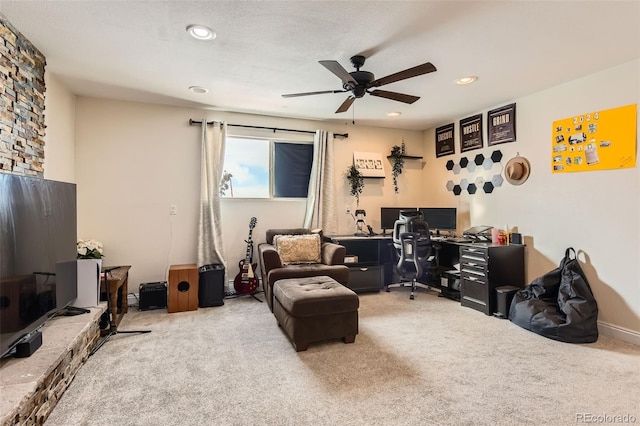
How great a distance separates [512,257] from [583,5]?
244 cm

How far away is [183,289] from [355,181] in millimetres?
2792

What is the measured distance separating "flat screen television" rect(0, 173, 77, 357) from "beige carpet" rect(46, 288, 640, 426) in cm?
56

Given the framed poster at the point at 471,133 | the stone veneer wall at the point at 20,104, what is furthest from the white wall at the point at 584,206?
the stone veneer wall at the point at 20,104

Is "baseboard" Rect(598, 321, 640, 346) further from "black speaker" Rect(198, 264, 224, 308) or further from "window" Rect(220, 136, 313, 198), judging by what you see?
"black speaker" Rect(198, 264, 224, 308)

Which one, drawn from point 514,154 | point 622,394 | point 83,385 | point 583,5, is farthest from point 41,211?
point 514,154

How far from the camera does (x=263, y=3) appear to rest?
1939mm

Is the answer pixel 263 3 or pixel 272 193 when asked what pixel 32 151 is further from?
pixel 272 193

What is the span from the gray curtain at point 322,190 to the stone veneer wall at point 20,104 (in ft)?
9.77

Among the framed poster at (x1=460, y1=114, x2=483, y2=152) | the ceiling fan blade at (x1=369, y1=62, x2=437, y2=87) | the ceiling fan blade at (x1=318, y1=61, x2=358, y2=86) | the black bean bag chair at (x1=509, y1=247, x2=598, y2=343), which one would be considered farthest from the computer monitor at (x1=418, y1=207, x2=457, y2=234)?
the ceiling fan blade at (x1=318, y1=61, x2=358, y2=86)

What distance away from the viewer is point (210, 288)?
12.1ft

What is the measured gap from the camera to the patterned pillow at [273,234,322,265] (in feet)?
12.6

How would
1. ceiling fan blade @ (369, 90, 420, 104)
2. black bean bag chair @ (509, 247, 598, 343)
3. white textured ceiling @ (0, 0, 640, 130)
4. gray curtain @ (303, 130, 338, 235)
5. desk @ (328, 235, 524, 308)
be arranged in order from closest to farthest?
white textured ceiling @ (0, 0, 640, 130) → black bean bag chair @ (509, 247, 598, 343) → ceiling fan blade @ (369, 90, 420, 104) → desk @ (328, 235, 524, 308) → gray curtain @ (303, 130, 338, 235)

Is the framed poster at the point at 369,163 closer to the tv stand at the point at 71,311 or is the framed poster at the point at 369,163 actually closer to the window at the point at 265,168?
the window at the point at 265,168

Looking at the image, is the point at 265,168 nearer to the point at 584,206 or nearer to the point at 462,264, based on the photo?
the point at 462,264
